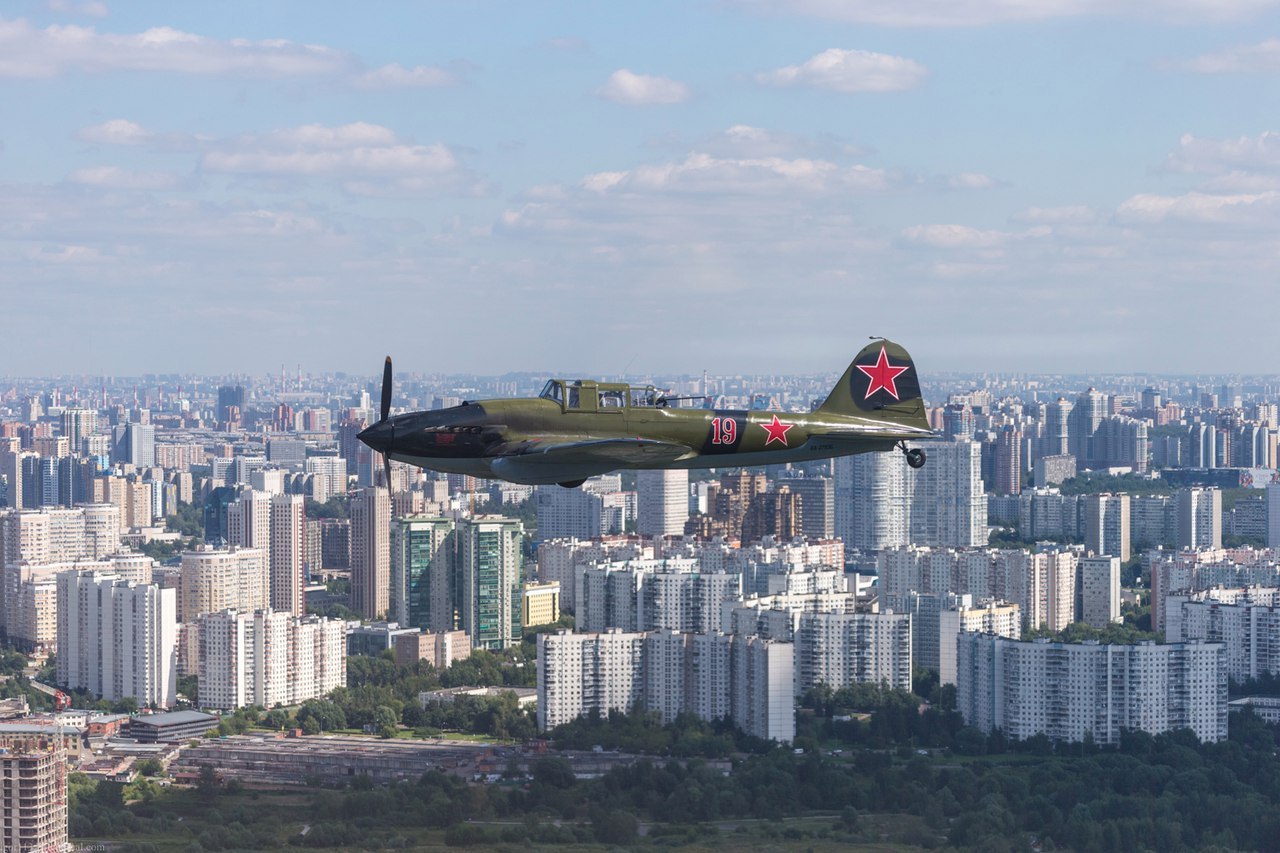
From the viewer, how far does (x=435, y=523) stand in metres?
31.5

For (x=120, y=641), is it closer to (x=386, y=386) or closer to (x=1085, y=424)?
(x=386, y=386)

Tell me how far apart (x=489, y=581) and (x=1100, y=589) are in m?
8.69

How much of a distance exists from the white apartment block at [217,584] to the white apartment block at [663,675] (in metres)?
8.60

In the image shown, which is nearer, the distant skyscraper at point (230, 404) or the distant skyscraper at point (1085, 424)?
the distant skyscraper at point (1085, 424)

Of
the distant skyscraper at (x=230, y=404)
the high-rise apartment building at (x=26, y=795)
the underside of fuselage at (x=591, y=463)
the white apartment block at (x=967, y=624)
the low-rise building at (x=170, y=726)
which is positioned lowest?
the low-rise building at (x=170, y=726)

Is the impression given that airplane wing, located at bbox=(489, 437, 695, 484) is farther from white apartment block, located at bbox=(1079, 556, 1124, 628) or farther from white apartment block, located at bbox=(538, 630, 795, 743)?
white apartment block, located at bbox=(1079, 556, 1124, 628)

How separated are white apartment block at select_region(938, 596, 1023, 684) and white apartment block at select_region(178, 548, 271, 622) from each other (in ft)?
32.8

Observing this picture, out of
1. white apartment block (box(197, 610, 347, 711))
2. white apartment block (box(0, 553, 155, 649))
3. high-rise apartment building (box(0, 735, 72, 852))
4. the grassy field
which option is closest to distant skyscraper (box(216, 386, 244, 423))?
white apartment block (box(0, 553, 155, 649))

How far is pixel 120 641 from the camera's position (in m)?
28.1

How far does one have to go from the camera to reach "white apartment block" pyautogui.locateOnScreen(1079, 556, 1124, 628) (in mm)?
32625

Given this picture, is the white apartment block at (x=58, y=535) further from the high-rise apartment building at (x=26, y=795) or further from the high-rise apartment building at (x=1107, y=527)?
the high-rise apartment building at (x=26, y=795)

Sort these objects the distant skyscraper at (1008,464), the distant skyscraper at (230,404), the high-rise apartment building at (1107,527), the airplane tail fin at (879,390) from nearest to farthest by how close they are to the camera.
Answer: the airplane tail fin at (879,390), the high-rise apartment building at (1107,527), the distant skyscraper at (1008,464), the distant skyscraper at (230,404)

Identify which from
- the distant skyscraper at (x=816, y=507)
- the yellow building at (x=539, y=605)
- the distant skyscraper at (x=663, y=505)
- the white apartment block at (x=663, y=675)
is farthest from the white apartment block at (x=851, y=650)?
the distant skyscraper at (x=816, y=507)

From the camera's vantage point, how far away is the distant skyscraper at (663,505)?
137 feet
